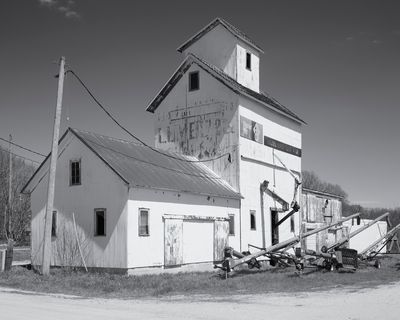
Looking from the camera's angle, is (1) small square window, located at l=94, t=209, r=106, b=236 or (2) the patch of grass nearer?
(2) the patch of grass

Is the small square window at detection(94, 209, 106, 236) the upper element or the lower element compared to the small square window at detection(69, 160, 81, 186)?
lower

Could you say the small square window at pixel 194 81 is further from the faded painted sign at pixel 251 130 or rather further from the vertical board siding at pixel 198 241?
the vertical board siding at pixel 198 241

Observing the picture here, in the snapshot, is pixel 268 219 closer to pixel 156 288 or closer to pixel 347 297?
pixel 156 288

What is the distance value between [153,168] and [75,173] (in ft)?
12.4

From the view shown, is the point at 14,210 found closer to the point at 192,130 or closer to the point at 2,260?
the point at 192,130

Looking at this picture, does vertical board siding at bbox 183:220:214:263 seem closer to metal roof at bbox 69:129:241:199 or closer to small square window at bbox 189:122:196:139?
metal roof at bbox 69:129:241:199

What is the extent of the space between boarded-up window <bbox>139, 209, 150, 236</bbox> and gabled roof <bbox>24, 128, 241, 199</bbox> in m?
1.15

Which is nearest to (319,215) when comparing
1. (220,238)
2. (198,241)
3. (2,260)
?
(220,238)

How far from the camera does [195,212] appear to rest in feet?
84.8

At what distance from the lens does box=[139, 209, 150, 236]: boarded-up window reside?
22609mm

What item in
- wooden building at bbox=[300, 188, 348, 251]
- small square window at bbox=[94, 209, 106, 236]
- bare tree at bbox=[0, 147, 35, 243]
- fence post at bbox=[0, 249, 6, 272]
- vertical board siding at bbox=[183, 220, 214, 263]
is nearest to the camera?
small square window at bbox=[94, 209, 106, 236]

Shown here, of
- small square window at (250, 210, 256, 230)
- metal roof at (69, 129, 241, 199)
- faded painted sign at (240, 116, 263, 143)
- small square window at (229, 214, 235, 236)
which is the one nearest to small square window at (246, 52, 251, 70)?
faded painted sign at (240, 116, 263, 143)

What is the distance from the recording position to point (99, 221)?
22.9m

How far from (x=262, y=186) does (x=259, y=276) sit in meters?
10.9
